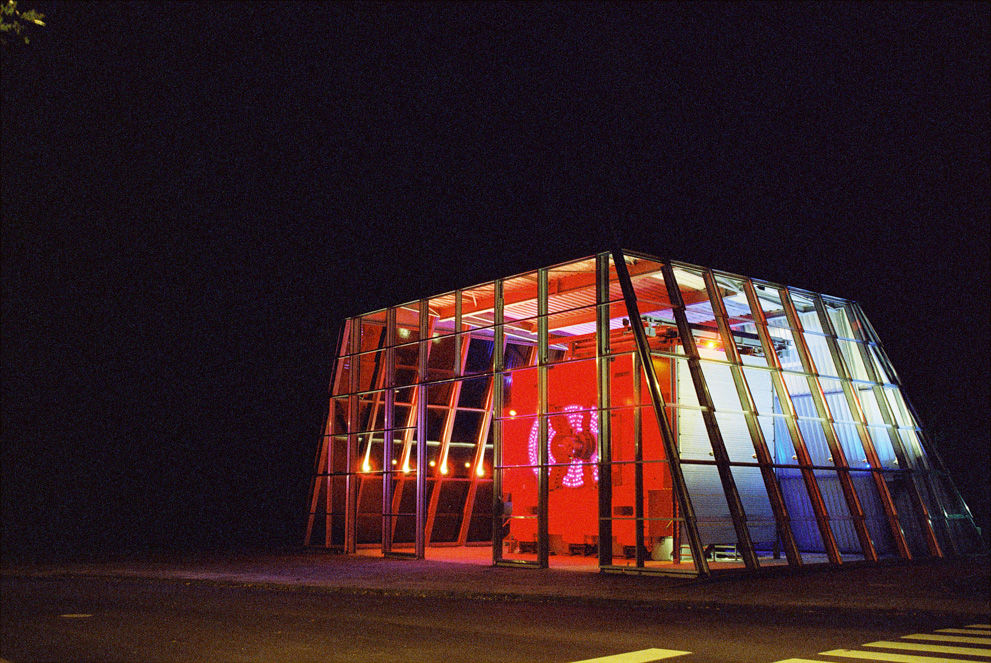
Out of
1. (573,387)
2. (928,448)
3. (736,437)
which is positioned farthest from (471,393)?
(928,448)

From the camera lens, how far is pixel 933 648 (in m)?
8.45

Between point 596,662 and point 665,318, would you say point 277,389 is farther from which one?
point 596,662

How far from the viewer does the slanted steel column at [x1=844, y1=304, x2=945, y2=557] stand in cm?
1941

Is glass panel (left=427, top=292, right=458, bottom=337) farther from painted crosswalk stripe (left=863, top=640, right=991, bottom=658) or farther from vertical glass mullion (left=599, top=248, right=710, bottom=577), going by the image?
painted crosswalk stripe (left=863, top=640, right=991, bottom=658)

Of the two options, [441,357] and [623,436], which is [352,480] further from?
[623,436]

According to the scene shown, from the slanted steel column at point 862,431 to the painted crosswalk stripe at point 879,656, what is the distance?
Answer: 11751 mm

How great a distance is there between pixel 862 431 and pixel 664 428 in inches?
251

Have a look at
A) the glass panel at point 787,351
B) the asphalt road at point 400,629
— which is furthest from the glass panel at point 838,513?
the asphalt road at point 400,629

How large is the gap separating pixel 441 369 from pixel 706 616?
15124 mm

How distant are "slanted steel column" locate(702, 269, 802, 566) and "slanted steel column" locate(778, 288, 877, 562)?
6.68ft

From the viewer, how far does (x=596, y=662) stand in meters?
7.75

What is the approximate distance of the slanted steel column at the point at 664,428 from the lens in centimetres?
1529

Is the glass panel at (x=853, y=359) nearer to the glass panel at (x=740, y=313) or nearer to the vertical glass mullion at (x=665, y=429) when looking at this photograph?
the glass panel at (x=740, y=313)

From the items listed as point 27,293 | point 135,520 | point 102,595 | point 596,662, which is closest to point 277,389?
point 135,520
